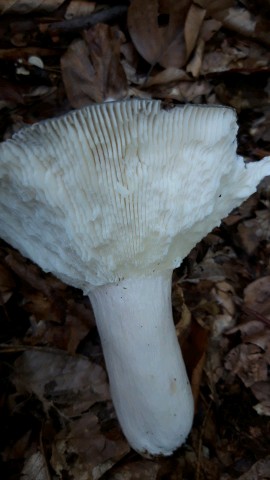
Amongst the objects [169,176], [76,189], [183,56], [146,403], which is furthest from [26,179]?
[183,56]

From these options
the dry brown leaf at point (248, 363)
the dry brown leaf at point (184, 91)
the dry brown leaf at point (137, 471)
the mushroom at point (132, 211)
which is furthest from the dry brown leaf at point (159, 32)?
the dry brown leaf at point (137, 471)

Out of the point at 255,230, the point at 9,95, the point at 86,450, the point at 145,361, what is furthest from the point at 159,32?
the point at 86,450

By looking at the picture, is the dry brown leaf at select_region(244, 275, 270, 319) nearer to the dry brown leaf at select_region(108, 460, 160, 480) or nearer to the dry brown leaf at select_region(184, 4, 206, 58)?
the dry brown leaf at select_region(108, 460, 160, 480)

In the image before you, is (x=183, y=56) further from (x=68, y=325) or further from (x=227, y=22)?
(x=68, y=325)

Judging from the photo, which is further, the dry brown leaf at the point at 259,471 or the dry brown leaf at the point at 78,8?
the dry brown leaf at the point at 78,8

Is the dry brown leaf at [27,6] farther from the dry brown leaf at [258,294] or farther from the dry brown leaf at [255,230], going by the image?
the dry brown leaf at [258,294]

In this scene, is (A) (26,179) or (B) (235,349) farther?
(B) (235,349)
